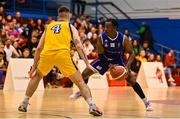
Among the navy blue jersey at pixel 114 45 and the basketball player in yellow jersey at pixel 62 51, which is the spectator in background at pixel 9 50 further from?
the basketball player in yellow jersey at pixel 62 51

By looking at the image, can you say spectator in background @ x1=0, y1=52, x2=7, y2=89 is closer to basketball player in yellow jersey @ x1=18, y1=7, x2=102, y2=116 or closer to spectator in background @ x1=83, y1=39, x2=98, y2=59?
spectator in background @ x1=83, y1=39, x2=98, y2=59

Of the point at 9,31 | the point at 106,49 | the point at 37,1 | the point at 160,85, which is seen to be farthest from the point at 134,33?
the point at 106,49

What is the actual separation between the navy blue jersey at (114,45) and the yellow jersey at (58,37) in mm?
1475

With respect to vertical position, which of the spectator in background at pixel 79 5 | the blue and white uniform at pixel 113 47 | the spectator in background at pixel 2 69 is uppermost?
the spectator in background at pixel 79 5

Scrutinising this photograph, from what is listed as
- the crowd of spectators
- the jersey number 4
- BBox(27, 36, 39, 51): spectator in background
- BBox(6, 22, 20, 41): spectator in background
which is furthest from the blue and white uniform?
BBox(6, 22, 20, 41): spectator in background

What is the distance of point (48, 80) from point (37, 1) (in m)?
10.7

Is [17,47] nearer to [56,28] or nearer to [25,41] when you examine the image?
[25,41]

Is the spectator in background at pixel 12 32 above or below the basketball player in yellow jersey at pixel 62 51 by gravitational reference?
above

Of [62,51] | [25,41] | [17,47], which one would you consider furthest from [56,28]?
[25,41]

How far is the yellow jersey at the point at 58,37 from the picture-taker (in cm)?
856

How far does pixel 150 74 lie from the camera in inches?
873

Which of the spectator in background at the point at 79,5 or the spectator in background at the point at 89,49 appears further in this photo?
the spectator in background at the point at 79,5

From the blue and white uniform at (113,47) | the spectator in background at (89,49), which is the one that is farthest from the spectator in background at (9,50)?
the blue and white uniform at (113,47)

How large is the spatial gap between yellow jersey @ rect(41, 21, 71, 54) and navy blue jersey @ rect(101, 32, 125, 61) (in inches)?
58.1
